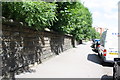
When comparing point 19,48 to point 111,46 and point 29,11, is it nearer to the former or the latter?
point 29,11

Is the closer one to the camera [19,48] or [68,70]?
[19,48]

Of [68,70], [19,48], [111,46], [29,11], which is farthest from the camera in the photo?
[111,46]

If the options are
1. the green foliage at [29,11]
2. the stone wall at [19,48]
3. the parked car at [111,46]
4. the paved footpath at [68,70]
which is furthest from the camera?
the parked car at [111,46]

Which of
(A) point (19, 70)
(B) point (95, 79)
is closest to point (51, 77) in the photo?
(A) point (19, 70)

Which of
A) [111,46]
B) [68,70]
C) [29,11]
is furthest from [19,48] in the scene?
[111,46]

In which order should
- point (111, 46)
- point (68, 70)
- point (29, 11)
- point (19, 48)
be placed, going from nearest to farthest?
point (29, 11)
point (19, 48)
point (68, 70)
point (111, 46)

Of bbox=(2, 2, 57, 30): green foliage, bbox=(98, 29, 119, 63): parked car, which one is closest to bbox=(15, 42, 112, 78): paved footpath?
bbox=(98, 29, 119, 63): parked car

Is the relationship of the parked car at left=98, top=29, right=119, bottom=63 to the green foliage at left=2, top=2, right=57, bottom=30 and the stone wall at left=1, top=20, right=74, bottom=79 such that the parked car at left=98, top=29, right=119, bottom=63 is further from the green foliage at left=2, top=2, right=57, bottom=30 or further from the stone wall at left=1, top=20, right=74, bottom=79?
the green foliage at left=2, top=2, right=57, bottom=30

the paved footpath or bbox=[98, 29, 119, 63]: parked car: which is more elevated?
bbox=[98, 29, 119, 63]: parked car

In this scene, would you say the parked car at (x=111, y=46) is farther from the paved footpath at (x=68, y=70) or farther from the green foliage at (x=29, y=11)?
the green foliage at (x=29, y=11)

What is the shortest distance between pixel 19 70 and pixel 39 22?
2.28 metres

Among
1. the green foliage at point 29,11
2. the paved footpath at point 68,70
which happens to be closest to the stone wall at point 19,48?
the paved footpath at point 68,70

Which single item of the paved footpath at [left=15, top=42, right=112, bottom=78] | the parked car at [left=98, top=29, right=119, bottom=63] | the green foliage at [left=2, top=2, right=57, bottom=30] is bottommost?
the paved footpath at [left=15, top=42, right=112, bottom=78]

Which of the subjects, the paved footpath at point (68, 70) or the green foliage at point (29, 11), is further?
the paved footpath at point (68, 70)
